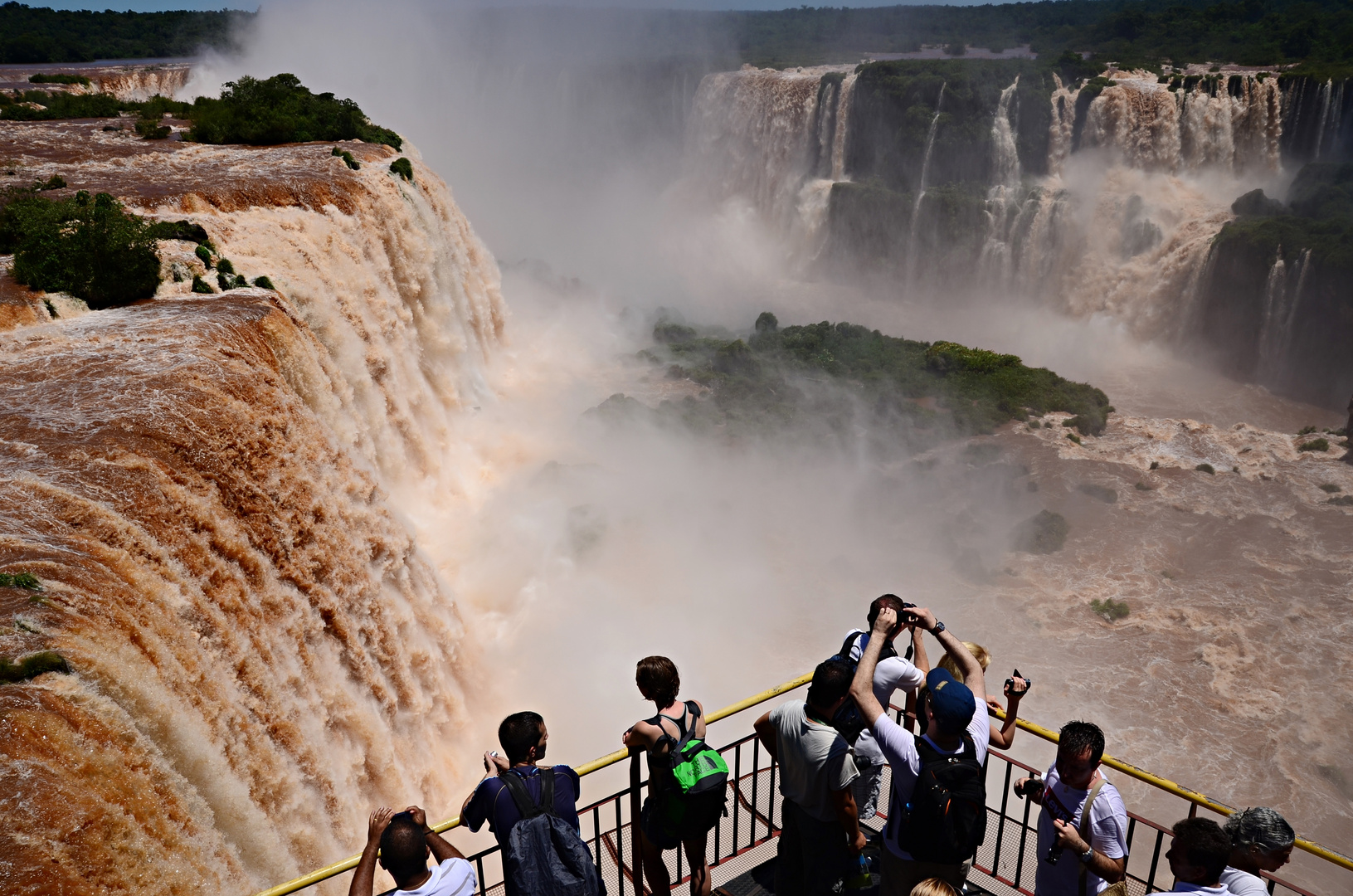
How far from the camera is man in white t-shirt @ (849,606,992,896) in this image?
3.72 meters

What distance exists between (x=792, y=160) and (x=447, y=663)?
30.5 m

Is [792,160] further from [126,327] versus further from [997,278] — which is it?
[126,327]

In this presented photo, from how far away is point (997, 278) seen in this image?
96.8ft

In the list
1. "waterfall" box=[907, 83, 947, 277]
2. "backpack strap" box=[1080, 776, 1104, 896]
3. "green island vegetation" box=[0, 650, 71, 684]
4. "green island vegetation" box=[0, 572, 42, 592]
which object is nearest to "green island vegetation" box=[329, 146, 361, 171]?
"green island vegetation" box=[0, 572, 42, 592]

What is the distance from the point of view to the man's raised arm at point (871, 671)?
3965 millimetres

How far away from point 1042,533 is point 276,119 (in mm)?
17240

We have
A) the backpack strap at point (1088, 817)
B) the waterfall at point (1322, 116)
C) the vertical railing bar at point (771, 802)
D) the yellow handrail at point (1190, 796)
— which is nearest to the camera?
the backpack strap at point (1088, 817)

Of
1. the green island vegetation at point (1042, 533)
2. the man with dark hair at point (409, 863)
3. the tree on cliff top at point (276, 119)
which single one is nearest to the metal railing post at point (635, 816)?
the man with dark hair at point (409, 863)

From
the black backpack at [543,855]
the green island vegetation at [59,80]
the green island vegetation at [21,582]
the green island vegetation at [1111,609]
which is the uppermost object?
the green island vegetation at [59,80]

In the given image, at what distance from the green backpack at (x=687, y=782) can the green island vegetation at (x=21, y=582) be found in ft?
11.9

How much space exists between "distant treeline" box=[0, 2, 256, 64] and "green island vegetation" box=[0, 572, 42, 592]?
50123 mm

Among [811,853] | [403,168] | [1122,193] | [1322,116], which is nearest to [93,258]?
[403,168]

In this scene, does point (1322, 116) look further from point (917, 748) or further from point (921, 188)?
point (917, 748)

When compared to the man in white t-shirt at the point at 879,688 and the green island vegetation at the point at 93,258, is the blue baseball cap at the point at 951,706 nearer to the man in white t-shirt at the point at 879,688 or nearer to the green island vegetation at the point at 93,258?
the man in white t-shirt at the point at 879,688
